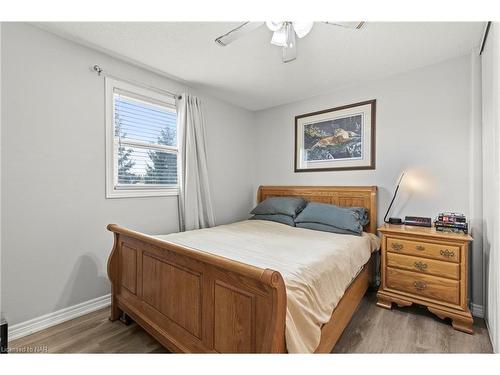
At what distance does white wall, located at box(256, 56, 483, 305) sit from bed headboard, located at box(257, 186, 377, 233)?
10 cm

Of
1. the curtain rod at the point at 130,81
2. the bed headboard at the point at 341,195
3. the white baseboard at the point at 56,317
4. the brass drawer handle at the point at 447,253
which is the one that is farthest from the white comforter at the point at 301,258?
the curtain rod at the point at 130,81

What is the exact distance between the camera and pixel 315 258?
1.58 metres

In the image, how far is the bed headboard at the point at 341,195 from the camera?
2.67m

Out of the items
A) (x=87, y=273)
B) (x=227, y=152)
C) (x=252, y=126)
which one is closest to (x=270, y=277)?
(x=87, y=273)

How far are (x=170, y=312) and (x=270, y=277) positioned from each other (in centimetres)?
91

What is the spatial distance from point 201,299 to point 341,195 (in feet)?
7.18

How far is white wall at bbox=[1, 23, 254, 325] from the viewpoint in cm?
175

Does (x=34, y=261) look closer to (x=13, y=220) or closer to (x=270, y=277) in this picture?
(x=13, y=220)

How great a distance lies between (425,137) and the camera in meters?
2.41

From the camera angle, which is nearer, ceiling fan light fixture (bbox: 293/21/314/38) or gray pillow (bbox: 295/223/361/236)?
ceiling fan light fixture (bbox: 293/21/314/38)

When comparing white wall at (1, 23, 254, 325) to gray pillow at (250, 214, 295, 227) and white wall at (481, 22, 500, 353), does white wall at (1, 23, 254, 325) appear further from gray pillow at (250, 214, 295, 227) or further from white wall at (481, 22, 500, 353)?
white wall at (481, 22, 500, 353)

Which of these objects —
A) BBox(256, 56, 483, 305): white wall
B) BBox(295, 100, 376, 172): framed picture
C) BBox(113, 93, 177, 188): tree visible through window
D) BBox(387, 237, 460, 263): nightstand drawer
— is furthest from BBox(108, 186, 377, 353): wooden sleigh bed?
BBox(295, 100, 376, 172): framed picture

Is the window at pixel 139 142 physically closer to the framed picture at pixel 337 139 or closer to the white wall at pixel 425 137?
the framed picture at pixel 337 139

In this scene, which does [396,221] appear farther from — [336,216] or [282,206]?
[282,206]
